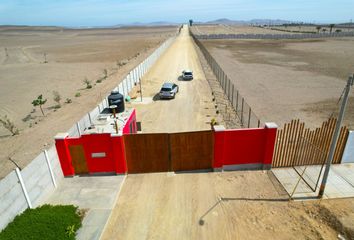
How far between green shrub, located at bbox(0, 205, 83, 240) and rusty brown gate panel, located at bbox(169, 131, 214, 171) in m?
5.15

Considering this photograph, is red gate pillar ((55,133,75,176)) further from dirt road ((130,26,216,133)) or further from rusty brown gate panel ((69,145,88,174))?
dirt road ((130,26,216,133))

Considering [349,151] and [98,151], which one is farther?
[349,151]

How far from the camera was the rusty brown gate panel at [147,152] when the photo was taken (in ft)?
38.8

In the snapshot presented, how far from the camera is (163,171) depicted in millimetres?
12469

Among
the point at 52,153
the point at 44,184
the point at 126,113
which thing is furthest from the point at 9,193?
the point at 126,113

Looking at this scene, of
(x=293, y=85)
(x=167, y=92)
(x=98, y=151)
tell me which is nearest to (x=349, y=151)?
(x=98, y=151)

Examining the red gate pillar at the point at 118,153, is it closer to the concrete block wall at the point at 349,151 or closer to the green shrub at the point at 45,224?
the green shrub at the point at 45,224

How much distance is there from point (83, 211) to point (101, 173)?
2.59 meters

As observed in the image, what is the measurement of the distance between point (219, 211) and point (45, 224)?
6.68 metres

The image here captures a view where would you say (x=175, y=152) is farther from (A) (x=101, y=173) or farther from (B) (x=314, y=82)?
(B) (x=314, y=82)

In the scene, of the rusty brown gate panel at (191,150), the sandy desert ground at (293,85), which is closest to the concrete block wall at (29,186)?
the rusty brown gate panel at (191,150)

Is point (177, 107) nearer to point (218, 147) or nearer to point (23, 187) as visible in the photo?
point (218, 147)

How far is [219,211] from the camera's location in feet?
32.3

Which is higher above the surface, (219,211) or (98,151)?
(98,151)
